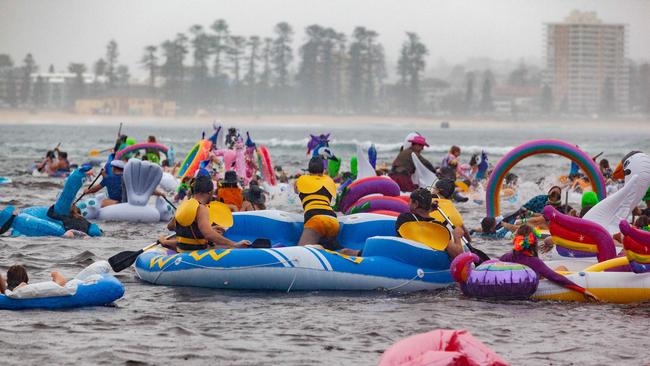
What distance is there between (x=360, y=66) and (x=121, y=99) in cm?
3907

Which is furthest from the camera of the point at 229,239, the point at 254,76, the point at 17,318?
the point at 254,76

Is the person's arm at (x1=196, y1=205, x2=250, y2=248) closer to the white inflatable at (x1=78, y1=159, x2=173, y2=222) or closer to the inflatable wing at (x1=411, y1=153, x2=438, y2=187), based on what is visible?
the white inflatable at (x1=78, y1=159, x2=173, y2=222)

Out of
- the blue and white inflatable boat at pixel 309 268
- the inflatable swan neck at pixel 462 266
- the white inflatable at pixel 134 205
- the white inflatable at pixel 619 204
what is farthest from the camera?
the white inflatable at pixel 134 205

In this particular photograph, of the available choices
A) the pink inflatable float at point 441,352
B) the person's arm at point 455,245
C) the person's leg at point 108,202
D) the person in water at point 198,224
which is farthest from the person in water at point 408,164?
the pink inflatable float at point 441,352

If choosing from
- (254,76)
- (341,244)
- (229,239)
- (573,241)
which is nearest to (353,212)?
(341,244)

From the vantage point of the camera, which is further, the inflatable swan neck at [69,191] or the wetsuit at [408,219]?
the inflatable swan neck at [69,191]

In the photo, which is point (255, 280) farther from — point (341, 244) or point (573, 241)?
point (573, 241)

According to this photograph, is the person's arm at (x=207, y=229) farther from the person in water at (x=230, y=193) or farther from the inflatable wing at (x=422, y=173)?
the inflatable wing at (x=422, y=173)

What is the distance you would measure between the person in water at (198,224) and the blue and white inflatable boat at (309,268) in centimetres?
23

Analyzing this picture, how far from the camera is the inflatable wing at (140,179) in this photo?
54.3ft

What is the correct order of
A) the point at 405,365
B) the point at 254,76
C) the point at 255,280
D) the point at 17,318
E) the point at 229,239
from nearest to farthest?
the point at 405,365, the point at 17,318, the point at 255,280, the point at 229,239, the point at 254,76

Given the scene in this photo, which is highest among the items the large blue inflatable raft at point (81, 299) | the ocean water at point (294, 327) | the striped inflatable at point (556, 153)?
the striped inflatable at point (556, 153)

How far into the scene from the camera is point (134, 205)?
17.1m

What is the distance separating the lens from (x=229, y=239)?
1186cm
